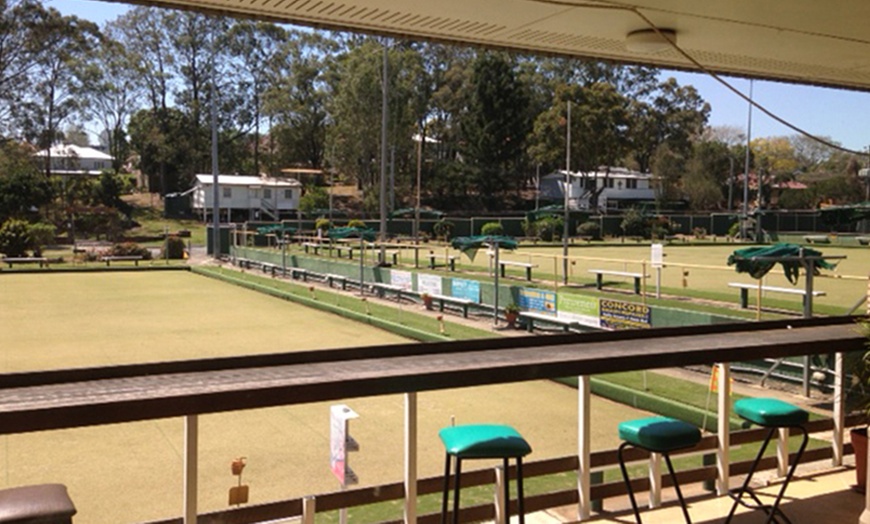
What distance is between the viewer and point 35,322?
1694 centimetres

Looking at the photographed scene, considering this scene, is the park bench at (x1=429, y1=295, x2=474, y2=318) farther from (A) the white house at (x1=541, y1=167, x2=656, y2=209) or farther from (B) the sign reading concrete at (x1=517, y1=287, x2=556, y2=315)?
(A) the white house at (x1=541, y1=167, x2=656, y2=209)

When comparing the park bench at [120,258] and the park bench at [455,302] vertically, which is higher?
the park bench at [455,302]

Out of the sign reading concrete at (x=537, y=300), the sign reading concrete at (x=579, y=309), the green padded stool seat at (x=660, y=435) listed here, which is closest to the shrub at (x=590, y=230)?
the sign reading concrete at (x=537, y=300)

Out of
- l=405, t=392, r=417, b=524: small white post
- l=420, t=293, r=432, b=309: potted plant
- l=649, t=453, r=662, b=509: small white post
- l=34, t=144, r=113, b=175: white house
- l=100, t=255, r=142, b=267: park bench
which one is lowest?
l=100, t=255, r=142, b=267: park bench

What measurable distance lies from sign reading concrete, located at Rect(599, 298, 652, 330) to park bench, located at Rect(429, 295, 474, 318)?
437cm

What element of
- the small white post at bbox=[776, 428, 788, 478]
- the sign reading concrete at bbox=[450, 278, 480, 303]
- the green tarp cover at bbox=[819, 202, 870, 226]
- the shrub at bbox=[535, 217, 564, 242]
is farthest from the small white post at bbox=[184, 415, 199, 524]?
the shrub at bbox=[535, 217, 564, 242]

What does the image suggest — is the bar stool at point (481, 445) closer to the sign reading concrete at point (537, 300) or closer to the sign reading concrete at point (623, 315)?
the sign reading concrete at point (623, 315)

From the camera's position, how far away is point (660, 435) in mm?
3014

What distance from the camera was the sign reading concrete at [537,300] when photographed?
14500mm

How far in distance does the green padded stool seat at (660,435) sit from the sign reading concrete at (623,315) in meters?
9.12

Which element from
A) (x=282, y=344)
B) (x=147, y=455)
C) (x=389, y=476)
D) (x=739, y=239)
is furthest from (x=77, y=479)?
(x=739, y=239)

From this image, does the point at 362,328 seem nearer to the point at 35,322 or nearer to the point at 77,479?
the point at 35,322

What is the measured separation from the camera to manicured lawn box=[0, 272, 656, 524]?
660 cm

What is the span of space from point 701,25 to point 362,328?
1301 cm
